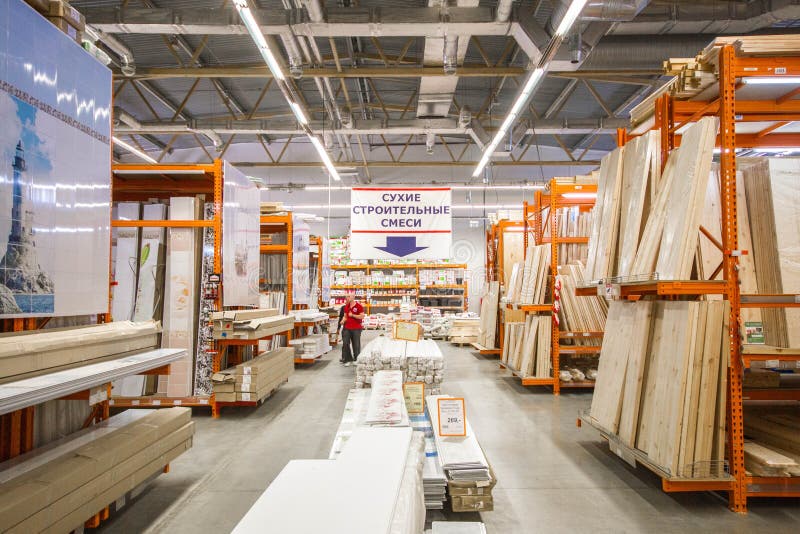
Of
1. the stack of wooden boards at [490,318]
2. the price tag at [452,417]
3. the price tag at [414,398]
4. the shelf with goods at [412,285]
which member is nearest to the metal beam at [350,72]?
the stack of wooden boards at [490,318]

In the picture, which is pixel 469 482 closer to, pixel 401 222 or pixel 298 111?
pixel 401 222

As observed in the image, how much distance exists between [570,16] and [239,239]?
221 inches

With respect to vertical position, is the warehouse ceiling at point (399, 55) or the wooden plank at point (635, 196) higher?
the warehouse ceiling at point (399, 55)

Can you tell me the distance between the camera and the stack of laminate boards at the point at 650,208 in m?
3.76

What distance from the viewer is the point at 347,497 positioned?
1.95 m

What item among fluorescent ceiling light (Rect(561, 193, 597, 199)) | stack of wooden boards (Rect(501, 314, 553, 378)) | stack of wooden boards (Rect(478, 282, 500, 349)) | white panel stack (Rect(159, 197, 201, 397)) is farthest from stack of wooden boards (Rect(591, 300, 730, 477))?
stack of wooden boards (Rect(478, 282, 500, 349))

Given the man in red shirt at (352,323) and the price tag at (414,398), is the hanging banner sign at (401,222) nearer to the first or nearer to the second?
the price tag at (414,398)

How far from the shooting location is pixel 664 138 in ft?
14.7

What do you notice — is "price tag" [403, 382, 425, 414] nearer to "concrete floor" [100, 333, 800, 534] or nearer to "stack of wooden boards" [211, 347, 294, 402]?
"concrete floor" [100, 333, 800, 534]

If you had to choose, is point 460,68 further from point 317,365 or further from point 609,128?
point 317,365

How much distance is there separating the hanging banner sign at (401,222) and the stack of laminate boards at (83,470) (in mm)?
4365

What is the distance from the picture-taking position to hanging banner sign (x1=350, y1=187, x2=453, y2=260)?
7820 mm

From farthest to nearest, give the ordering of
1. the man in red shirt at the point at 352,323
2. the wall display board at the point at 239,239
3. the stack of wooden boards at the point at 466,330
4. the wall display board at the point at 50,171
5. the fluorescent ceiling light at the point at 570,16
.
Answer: the stack of wooden boards at the point at 466,330, the man in red shirt at the point at 352,323, the wall display board at the point at 239,239, the fluorescent ceiling light at the point at 570,16, the wall display board at the point at 50,171

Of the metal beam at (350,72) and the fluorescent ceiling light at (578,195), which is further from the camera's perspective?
the metal beam at (350,72)
